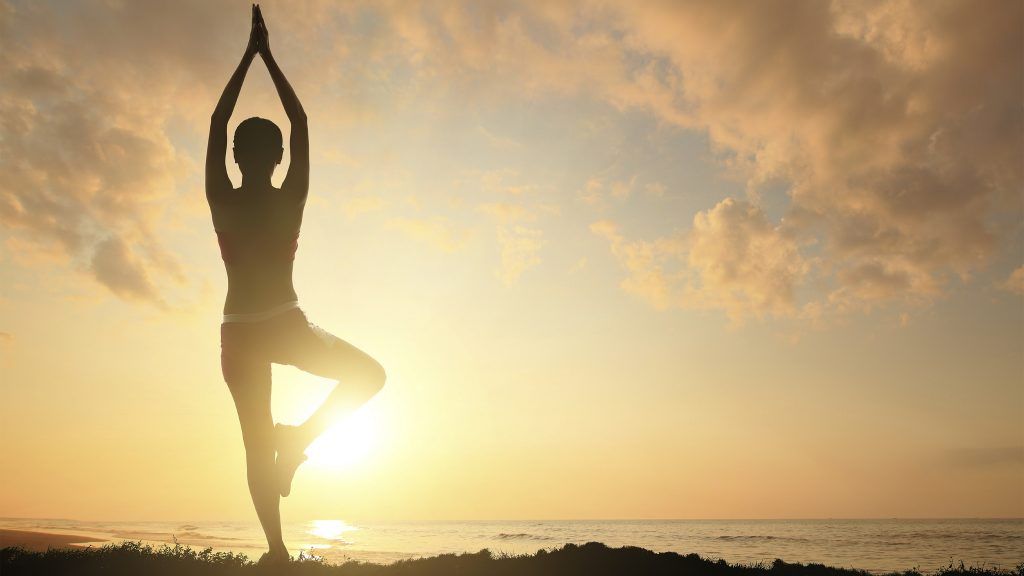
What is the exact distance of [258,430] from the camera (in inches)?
180

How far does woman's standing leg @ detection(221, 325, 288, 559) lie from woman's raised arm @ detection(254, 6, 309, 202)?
1230mm

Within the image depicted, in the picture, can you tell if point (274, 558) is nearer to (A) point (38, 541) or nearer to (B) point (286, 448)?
(B) point (286, 448)

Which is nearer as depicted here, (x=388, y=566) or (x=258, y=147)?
(x=258, y=147)

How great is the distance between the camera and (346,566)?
578 cm

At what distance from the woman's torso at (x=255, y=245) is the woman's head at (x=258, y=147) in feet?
0.67

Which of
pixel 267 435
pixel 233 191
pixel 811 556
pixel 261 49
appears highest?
pixel 261 49

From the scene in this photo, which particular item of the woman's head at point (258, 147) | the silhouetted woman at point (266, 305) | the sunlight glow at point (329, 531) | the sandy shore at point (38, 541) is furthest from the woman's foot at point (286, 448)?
the sunlight glow at point (329, 531)

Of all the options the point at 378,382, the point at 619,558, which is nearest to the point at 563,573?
the point at 619,558

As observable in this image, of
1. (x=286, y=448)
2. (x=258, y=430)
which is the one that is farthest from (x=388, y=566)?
(x=258, y=430)

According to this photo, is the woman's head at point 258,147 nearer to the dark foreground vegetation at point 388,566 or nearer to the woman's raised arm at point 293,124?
the woman's raised arm at point 293,124

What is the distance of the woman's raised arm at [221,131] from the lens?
4.43m

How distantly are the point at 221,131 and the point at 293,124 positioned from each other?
52 cm

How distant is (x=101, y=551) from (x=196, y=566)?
1616 millimetres

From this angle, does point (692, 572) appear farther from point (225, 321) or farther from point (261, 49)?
point (261, 49)
